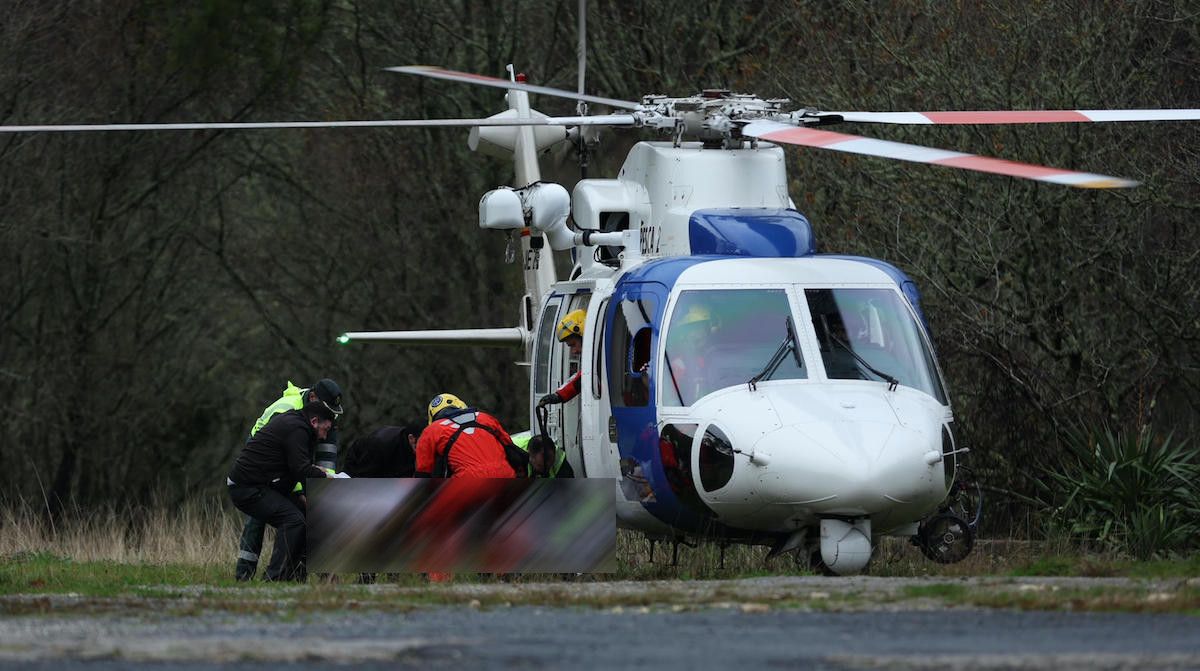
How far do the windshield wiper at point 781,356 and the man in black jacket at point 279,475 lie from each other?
2.98 meters

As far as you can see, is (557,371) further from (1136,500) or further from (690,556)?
(1136,500)

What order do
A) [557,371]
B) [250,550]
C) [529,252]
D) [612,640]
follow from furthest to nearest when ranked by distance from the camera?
[529,252] → [557,371] → [250,550] → [612,640]

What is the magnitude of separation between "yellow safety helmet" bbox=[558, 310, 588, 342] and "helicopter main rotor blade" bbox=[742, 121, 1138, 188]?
170 cm

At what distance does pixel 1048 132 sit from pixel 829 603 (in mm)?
9979

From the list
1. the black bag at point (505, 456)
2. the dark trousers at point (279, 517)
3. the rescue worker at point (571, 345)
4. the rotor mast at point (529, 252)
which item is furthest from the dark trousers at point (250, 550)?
the rotor mast at point (529, 252)

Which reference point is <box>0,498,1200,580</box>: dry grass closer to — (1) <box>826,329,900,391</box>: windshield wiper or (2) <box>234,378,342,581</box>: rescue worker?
(2) <box>234,378,342,581</box>: rescue worker

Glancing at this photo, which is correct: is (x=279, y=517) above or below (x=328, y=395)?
below

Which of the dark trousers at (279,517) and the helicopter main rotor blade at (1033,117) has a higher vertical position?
the helicopter main rotor blade at (1033,117)

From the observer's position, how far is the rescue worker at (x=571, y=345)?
44.3 feet

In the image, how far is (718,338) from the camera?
12.3 meters

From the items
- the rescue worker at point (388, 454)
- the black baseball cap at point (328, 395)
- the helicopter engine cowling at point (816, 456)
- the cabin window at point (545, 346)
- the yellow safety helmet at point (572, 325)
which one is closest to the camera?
the helicopter engine cowling at point (816, 456)

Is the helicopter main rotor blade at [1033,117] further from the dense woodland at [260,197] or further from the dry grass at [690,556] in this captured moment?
the dense woodland at [260,197]

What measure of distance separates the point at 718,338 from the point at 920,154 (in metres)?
2.12

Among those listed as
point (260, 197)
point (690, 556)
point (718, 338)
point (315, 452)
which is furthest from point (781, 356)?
point (260, 197)
